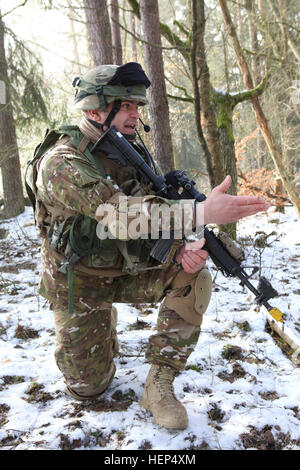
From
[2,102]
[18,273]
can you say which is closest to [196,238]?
[18,273]

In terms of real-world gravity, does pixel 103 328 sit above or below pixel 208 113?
below

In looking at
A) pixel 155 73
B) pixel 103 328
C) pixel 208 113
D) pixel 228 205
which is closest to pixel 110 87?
pixel 228 205

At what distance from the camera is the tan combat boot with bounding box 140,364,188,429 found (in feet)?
→ 6.39

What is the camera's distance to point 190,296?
226 cm

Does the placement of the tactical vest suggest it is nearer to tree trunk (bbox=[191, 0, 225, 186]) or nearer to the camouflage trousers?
the camouflage trousers

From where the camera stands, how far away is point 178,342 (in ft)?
7.31

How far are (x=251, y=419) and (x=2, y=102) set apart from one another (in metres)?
7.73

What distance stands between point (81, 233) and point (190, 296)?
0.78 meters

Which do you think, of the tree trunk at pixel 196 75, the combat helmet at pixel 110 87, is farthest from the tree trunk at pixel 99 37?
the combat helmet at pixel 110 87

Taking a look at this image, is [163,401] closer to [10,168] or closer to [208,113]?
[208,113]

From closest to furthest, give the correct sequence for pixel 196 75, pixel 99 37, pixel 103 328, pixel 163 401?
pixel 163 401, pixel 103 328, pixel 196 75, pixel 99 37

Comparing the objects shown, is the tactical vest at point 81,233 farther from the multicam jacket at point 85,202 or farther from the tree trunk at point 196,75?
the tree trunk at point 196,75

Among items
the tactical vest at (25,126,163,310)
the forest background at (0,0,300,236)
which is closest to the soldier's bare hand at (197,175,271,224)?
the tactical vest at (25,126,163,310)

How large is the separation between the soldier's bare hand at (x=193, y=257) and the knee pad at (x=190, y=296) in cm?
7
